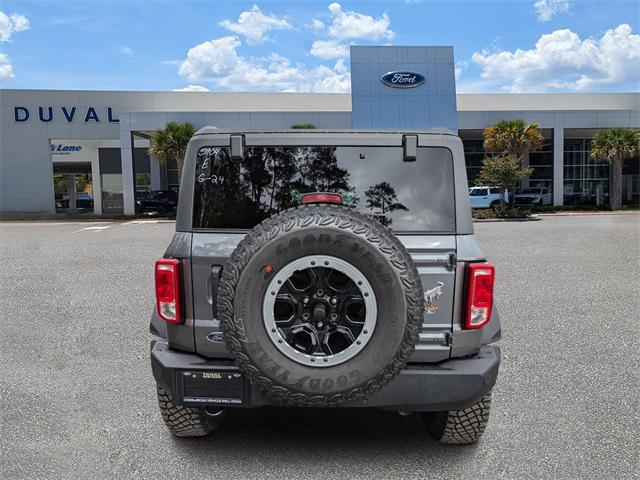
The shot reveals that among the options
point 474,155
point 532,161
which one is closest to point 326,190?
point 474,155

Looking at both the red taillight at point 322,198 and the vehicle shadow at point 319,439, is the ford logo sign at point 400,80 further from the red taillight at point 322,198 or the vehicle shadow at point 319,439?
the red taillight at point 322,198

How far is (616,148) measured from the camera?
3303 cm

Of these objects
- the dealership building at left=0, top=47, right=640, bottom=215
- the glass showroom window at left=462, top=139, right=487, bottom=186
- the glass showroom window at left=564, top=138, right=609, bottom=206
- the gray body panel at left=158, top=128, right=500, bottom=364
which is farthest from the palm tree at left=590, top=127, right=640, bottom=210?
the gray body panel at left=158, top=128, right=500, bottom=364

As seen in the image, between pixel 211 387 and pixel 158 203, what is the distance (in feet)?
106

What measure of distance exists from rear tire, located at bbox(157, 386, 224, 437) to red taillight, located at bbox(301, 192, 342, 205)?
145 centimetres

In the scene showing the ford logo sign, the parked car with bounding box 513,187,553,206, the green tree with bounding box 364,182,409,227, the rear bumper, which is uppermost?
the ford logo sign

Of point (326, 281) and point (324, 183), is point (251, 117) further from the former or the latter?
point (326, 281)

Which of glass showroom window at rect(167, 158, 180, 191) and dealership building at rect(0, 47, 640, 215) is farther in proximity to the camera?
glass showroom window at rect(167, 158, 180, 191)

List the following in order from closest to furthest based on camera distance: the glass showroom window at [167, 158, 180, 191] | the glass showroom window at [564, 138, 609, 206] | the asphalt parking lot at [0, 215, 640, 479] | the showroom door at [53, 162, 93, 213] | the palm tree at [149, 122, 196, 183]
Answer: the asphalt parking lot at [0, 215, 640, 479], the palm tree at [149, 122, 196, 183], the glass showroom window at [564, 138, 609, 206], the showroom door at [53, 162, 93, 213], the glass showroom window at [167, 158, 180, 191]

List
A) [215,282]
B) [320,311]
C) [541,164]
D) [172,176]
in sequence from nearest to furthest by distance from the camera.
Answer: [320,311] < [215,282] < [541,164] < [172,176]

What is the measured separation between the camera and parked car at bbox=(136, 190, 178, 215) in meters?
33.8

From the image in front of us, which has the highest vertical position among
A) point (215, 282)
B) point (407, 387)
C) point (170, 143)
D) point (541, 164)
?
point (170, 143)

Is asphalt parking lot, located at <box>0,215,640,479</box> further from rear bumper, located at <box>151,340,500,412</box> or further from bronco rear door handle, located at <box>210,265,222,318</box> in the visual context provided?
bronco rear door handle, located at <box>210,265,222,318</box>

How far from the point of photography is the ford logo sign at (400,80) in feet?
111
